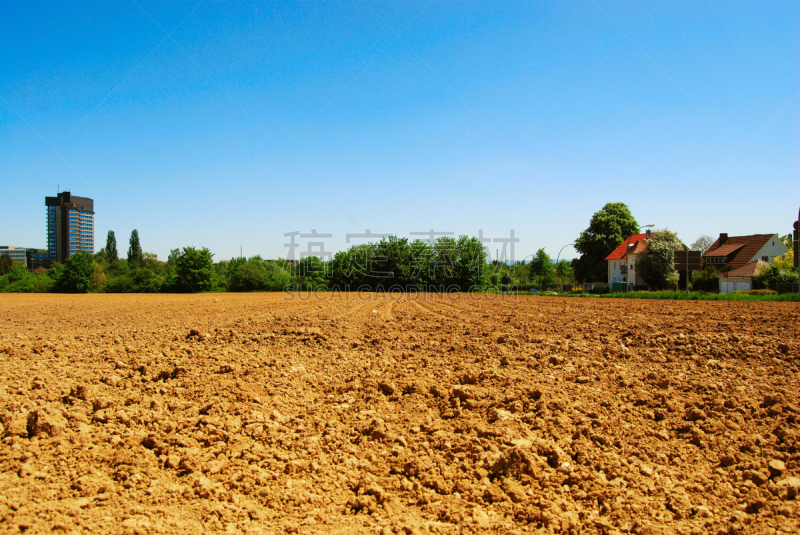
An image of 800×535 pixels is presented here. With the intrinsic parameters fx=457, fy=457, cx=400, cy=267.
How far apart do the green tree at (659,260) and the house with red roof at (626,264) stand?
3.48 ft

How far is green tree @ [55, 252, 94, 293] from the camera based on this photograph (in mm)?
54969

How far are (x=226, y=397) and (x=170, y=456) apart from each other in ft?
4.55

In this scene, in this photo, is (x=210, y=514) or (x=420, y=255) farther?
(x=420, y=255)

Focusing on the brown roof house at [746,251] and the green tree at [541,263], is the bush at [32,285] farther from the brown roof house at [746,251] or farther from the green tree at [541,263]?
the brown roof house at [746,251]

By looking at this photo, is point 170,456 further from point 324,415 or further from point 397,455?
point 397,455

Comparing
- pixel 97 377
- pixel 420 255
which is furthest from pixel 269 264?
pixel 97 377

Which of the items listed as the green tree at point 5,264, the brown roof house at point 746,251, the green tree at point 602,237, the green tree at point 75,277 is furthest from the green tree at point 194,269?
the green tree at point 5,264

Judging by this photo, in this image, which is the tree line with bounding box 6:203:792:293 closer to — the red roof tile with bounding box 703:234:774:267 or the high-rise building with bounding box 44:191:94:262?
the red roof tile with bounding box 703:234:774:267

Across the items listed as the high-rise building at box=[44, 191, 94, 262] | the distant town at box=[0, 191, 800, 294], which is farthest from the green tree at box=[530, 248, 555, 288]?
the high-rise building at box=[44, 191, 94, 262]

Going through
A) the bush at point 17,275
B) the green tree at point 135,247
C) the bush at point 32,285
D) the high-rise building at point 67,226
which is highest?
the high-rise building at point 67,226

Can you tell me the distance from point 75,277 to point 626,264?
63.9m

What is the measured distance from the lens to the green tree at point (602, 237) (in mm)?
53219

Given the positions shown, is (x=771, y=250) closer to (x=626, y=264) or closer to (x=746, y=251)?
(x=746, y=251)

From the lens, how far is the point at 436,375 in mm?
6168
